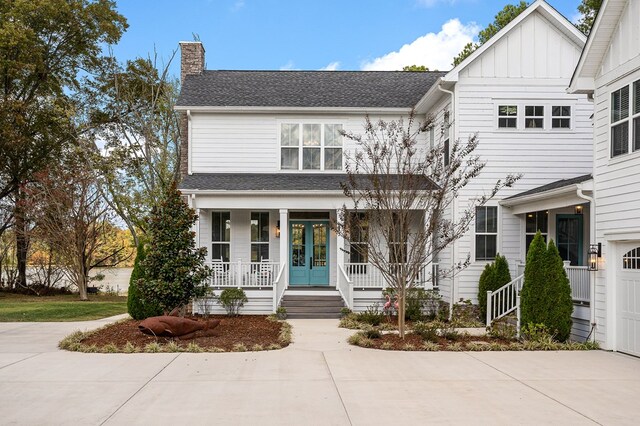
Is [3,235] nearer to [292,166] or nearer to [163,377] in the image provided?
[292,166]

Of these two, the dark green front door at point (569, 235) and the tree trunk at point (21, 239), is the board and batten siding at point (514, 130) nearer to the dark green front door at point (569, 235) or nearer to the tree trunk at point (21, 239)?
the dark green front door at point (569, 235)

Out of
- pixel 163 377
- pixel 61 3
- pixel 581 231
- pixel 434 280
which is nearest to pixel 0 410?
pixel 163 377

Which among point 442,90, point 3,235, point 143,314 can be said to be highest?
point 442,90

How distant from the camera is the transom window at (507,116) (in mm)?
16656

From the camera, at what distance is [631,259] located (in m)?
11.7

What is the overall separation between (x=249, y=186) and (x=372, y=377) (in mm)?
9819

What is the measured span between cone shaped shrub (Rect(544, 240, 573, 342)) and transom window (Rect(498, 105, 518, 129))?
5.20 m

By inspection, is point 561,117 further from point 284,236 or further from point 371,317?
point 284,236

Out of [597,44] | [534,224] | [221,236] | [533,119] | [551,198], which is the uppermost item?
[597,44]

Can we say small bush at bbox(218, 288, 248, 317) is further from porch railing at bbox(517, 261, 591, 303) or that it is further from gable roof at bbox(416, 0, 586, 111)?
porch railing at bbox(517, 261, 591, 303)

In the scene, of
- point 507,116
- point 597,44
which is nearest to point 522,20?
point 507,116

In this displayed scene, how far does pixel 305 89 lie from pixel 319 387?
14027mm

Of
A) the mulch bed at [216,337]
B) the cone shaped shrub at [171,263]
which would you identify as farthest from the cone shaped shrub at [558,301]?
the cone shaped shrub at [171,263]

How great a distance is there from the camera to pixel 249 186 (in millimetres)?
18047
